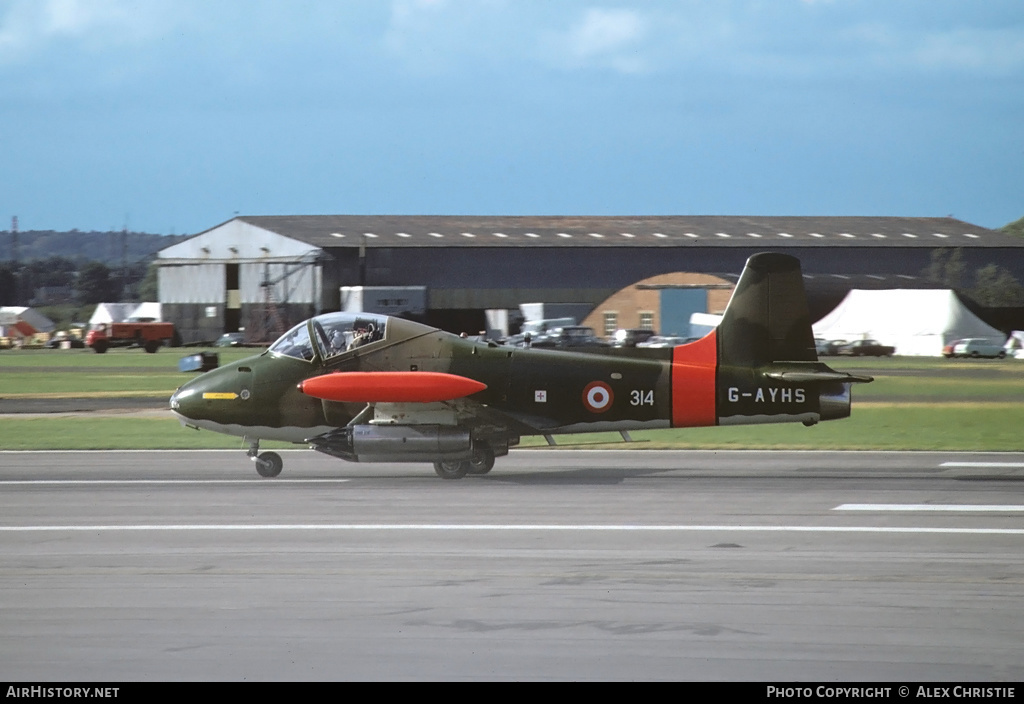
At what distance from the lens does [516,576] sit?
10.8 m

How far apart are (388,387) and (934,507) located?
24.2 ft

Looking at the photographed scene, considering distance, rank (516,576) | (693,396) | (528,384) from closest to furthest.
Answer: (516,576) < (693,396) < (528,384)

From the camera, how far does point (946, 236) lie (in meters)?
103

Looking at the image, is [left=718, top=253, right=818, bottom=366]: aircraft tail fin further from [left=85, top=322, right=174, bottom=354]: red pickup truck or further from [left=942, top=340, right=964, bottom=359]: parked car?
[left=85, top=322, right=174, bottom=354]: red pickup truck

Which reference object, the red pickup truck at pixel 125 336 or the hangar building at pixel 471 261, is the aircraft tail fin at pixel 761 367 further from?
the red pickup truck at pixel 125 336

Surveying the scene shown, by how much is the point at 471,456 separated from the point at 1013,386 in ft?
102

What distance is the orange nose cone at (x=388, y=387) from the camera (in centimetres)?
1666

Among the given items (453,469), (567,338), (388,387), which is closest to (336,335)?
(388,387)

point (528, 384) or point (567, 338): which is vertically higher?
point (528, 384)

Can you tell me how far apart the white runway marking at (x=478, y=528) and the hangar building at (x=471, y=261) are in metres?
74.9

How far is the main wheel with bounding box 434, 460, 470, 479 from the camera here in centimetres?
1738

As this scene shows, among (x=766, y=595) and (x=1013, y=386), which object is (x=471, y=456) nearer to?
(x=766, y=595)

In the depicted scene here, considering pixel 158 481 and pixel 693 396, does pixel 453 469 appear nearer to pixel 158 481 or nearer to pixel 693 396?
pixel 693 396

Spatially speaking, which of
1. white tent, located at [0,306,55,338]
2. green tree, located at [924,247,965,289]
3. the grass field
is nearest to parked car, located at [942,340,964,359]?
the grass field
